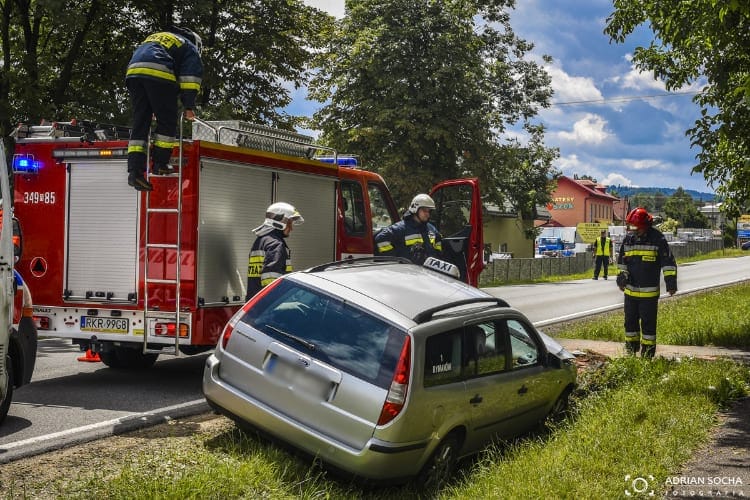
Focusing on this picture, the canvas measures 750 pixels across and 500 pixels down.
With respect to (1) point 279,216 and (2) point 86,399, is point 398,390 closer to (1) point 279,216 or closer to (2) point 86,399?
(1) point 279,216

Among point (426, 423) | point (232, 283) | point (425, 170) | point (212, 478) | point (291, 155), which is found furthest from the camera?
point (425, 170)

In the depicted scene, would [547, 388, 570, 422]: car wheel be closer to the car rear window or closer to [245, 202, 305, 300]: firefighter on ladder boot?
the car rear window

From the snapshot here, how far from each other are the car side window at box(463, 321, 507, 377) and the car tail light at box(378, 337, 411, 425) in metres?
0.70

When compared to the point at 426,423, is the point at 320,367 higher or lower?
higher

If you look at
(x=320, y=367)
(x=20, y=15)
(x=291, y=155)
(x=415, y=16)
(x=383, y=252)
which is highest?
(x=415, y=16)

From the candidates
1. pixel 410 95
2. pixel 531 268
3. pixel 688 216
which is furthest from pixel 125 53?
pixel 688 216

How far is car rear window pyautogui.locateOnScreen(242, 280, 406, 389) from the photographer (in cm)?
535

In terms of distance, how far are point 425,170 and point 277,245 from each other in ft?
70.4

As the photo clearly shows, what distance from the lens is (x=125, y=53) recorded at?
20.9 m

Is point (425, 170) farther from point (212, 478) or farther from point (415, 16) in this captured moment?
point (212, 478)

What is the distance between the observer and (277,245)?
26.2ft

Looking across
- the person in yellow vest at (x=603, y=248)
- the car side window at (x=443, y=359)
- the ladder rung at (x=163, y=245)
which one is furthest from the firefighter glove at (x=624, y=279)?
the person in yellow vest at (x=603, y=248)

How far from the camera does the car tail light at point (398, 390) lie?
5.14 metres

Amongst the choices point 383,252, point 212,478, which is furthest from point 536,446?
point 383,252
